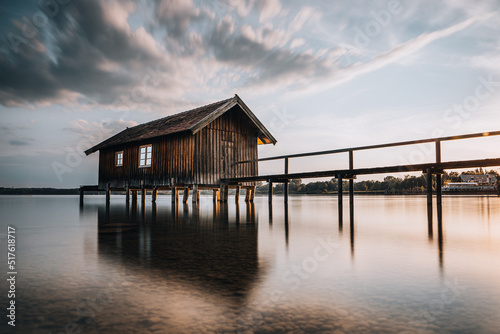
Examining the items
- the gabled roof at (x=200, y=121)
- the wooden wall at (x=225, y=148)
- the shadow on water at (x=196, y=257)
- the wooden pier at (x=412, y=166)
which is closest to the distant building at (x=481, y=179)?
the gabled roof at (x=200, y=121)

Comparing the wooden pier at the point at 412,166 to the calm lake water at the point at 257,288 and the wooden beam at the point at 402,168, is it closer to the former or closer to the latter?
the wooden beam at the point at 402,168

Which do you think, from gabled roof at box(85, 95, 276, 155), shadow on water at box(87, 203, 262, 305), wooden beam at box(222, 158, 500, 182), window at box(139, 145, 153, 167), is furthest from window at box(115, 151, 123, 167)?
shadow on water at box(87, 203, 262, 305)

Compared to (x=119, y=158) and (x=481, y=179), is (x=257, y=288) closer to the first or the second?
(x=119, y=158)

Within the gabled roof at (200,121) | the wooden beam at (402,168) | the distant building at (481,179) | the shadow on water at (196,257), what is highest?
the gabled roof at (200,121)

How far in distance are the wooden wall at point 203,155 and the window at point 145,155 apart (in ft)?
0.94

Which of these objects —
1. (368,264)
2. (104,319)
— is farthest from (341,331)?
(368,264)

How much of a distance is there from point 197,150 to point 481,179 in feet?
247

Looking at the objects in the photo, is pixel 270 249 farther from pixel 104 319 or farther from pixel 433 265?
pixel 104 319

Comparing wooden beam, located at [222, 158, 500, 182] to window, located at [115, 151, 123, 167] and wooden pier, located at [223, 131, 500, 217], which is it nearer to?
wooden pier, located at [223, 131, 500, 217]

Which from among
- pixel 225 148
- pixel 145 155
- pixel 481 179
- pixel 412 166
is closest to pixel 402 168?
pixel 412 166

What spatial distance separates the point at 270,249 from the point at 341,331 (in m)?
Result: 2.99

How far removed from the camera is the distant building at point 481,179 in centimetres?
6853

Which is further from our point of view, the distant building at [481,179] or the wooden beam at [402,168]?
the distant building at [481,179]

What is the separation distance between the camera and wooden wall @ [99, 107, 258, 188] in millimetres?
A: 20266
